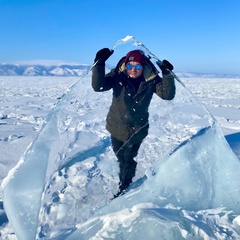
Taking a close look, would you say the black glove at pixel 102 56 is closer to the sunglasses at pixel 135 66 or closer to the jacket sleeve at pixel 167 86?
the sunglasses at pixel 135 66

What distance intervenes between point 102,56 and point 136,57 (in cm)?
30

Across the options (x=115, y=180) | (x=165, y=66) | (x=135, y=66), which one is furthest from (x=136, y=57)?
(x=115, y=180)

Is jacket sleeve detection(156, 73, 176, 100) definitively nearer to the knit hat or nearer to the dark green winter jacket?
the dark green winter jacket

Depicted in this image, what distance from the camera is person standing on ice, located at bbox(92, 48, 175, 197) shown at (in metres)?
2.60

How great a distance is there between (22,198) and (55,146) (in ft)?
1.77

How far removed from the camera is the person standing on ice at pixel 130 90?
2596mm

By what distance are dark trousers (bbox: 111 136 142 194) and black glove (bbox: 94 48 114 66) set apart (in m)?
0.71

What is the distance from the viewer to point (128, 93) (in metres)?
2.63

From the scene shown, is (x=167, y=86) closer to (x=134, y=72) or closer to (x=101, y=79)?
(x=134, y=72)

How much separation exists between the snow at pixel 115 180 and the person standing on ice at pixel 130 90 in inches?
10.0

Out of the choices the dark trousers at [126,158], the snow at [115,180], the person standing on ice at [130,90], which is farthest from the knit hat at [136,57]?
the dark trousers at [126,158]

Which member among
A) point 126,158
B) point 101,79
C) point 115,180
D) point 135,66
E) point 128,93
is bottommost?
point 115,180

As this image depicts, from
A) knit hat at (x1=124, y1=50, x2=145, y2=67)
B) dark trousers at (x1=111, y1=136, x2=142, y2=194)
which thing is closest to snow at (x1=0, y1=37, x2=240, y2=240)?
dark trousers at (x1=111, y1=136, x2=142, y2=194)

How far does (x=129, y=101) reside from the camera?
2662mm
